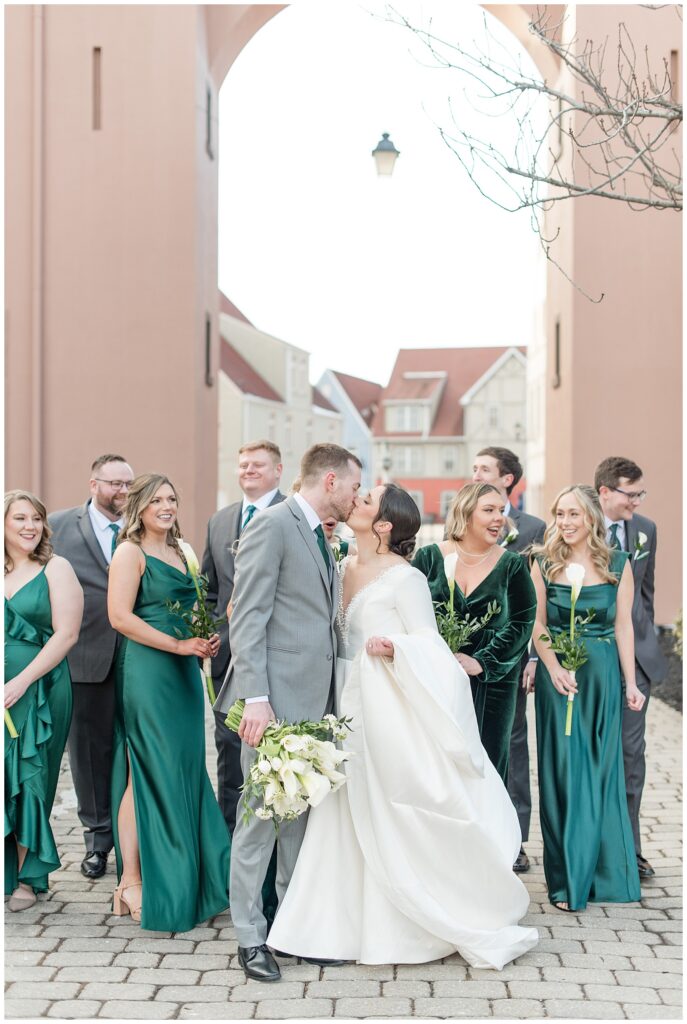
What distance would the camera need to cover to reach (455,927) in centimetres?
488

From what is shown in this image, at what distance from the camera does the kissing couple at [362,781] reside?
193 inches

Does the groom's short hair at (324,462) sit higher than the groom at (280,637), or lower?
higher

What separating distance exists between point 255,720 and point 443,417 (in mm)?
62275

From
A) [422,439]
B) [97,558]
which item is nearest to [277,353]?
[422,439]

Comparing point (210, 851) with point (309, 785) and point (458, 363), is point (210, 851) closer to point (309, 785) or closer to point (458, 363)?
point (309, 785)

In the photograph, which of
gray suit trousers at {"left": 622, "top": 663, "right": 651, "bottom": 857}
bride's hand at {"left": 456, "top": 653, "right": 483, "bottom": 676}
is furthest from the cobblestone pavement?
bride's hand at {"left": 456, "top": 653, "right": 483, "bottom": 676}

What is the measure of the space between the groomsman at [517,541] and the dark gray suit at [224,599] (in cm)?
118

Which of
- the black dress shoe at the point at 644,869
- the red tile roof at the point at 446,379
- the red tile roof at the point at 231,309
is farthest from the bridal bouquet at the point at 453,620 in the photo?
the red tile roof at the point at 446,379

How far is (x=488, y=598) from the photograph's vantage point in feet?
18.8

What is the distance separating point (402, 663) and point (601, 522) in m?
1.60

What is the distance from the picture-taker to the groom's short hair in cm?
504

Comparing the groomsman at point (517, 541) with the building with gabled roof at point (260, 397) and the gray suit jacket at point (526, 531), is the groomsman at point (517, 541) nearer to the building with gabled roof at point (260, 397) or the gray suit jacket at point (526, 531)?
the gray suit jacket at point (526, 531)

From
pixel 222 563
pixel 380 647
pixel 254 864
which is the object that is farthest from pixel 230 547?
pixel 254 864

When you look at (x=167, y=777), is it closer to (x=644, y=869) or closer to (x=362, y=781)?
(x=362, y=781)
